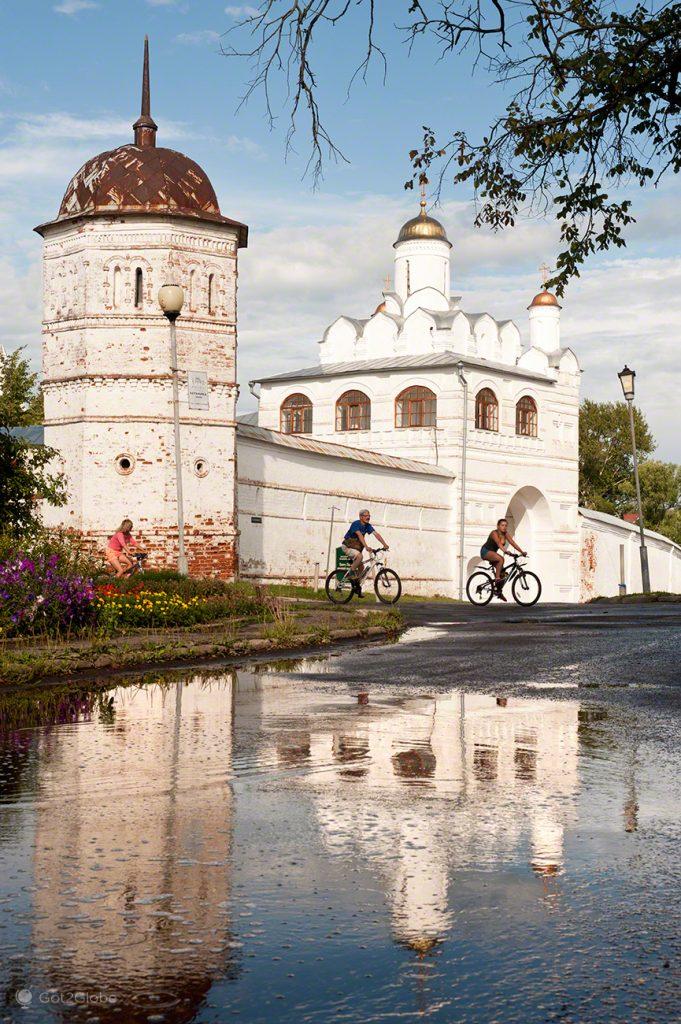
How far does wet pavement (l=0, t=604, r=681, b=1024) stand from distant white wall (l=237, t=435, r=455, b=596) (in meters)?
25.8

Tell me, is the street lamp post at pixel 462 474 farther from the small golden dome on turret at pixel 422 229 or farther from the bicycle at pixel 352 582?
the bicycle at pixel 352 582

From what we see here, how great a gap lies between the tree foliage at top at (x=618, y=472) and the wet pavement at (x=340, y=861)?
81.0m

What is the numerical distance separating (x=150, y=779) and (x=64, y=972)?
9.42 ft

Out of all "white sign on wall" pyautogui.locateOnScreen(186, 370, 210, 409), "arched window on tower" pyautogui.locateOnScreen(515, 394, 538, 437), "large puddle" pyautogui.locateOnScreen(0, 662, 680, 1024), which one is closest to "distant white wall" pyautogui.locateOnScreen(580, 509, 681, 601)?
"arched window on tower" pyautogui.locateOnScreen(515, 394, 538, 437)

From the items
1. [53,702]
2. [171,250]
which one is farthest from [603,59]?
[171,250]

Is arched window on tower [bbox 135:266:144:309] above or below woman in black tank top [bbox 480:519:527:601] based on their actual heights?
above

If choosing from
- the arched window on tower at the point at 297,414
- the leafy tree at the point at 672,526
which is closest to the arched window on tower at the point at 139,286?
the arched window on tower at the point at 297,414

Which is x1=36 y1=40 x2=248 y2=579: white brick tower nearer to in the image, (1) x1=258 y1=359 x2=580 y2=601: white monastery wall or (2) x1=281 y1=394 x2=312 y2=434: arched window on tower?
(1) x1=258 y1=359 x2=580 y2=601: white monastery wall

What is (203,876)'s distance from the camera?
4.54 meters

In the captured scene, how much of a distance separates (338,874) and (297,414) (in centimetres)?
5340

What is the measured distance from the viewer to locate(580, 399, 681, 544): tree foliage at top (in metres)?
88.8

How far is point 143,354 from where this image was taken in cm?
2986

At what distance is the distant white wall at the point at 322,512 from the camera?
35.3m

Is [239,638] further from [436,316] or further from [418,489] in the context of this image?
[436,316]
